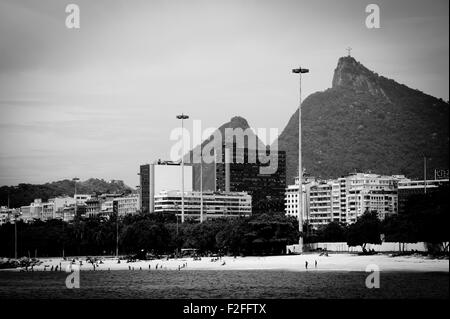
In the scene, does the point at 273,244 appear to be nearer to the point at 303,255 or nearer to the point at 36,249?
the point at 303,255

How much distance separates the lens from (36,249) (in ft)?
598

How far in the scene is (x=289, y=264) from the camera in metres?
122

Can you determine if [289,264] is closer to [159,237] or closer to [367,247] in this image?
[367,247]

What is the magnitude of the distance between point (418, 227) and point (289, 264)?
22.7 metres

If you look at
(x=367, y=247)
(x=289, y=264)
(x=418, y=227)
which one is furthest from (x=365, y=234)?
(x=418, y=227)

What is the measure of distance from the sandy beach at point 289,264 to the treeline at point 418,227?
2816 mm

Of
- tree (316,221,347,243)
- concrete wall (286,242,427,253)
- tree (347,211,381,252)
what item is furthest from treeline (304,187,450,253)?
concrete wall (286,242,427,253)

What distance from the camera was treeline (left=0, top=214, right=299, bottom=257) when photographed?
146000 millimetres

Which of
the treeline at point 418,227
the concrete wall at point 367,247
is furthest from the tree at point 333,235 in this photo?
the concrete wall at point 367,247

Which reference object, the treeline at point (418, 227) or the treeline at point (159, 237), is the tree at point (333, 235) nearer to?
the treeline at point (418, 227)

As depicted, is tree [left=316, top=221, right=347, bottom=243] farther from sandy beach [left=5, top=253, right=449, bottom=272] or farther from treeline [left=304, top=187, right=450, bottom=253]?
sandy beach [left=5, top=253, right=449, bottom=272]

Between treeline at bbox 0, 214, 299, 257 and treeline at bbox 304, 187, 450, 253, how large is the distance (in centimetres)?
1396
